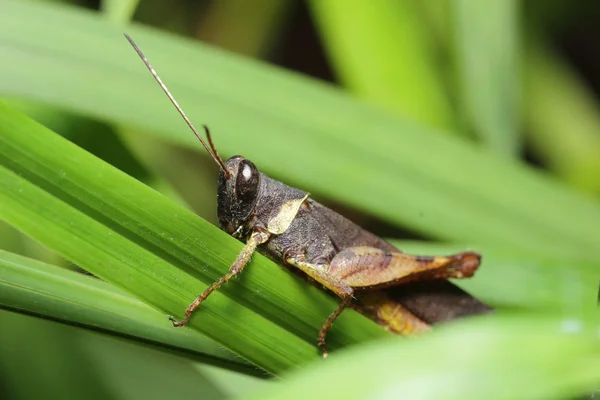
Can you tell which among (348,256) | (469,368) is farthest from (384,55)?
(469,368)

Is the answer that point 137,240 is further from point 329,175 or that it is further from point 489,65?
point 489,65

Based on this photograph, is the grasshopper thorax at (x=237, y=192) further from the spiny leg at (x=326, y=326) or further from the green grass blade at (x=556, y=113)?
the green grass blade at (x=556, y=113)

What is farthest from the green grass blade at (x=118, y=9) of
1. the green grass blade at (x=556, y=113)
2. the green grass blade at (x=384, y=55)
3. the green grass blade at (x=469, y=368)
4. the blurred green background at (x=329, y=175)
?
the green grass blade at (x=556, y=113)

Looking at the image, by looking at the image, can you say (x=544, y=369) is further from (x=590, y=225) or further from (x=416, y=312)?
(x=590, y=225)

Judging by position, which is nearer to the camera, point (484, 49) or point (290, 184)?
point (290, 184)

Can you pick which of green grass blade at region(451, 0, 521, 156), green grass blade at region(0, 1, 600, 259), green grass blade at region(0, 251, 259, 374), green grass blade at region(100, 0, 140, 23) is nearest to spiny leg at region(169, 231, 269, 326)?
green grass blade at region(0, 251, 259, 374)

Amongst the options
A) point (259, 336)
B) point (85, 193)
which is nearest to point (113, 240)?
point (85, 193)
